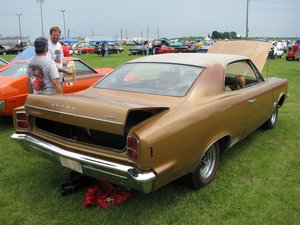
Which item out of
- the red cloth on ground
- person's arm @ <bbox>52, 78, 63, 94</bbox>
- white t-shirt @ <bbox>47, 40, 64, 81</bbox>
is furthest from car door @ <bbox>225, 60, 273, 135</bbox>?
white t-shirt @ <bbox>47, 40, 64, 81</bbox>

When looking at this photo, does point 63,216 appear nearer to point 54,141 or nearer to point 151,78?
point 54,141

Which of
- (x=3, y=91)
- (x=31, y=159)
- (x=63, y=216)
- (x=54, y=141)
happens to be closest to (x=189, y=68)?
A: (x=54, y=141)

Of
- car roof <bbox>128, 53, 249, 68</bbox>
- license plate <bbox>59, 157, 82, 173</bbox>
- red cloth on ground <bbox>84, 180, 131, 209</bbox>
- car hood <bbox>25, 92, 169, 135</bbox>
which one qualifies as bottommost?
red cloth on ground <bbox>84, 180, 131, 209</bbox>

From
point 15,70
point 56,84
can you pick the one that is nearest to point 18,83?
point 15,70

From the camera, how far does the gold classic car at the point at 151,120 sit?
2.71 metres

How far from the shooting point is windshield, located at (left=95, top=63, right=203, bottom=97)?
365 cm

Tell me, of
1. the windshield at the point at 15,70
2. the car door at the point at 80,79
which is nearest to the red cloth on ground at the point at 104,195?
the car door at the point at 80,79

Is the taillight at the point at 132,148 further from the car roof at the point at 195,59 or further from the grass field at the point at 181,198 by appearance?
the car roof at the point at 195,59

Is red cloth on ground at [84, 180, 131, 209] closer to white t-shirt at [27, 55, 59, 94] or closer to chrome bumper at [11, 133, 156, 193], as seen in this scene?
chrome bumper at [11, 133, 156, 193]

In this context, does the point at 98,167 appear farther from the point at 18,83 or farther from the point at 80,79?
the point at 80,79

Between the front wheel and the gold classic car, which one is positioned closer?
the gold classic car

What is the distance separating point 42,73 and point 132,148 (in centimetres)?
243

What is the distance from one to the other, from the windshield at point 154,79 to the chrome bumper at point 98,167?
111cm

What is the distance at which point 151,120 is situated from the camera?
2852 mm
